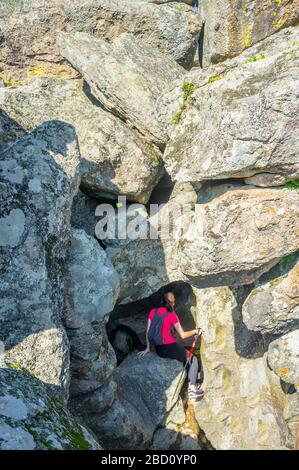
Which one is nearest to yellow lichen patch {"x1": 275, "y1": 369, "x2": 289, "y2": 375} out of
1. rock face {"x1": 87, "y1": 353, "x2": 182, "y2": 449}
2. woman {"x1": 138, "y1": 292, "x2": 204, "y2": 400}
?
woman {"x1": 138, "y1": 292, "x2": 204, "y2": 400}

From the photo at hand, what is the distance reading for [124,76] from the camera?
11.7 metres

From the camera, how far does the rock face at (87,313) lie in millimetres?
9695

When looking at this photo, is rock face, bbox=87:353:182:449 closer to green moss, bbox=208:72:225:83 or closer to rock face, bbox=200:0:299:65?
green moss, bbox=208:72:225:83

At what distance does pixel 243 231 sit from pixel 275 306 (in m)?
2.23

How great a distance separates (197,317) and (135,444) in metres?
4.27

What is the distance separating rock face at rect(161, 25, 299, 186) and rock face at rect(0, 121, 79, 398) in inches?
117

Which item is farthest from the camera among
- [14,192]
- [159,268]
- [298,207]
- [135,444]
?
[159,268]

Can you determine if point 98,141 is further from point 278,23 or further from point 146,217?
point 278,23

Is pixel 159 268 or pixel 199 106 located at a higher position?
pixel 199 106

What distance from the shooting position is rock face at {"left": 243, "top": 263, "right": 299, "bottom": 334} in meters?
10.3

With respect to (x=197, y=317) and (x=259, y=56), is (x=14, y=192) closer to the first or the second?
(x=259, y=56)

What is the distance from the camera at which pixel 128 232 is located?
39.9ft

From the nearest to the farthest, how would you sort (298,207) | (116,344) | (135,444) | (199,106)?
(298,207)
(199,106)
(135,444)
(116,344)
